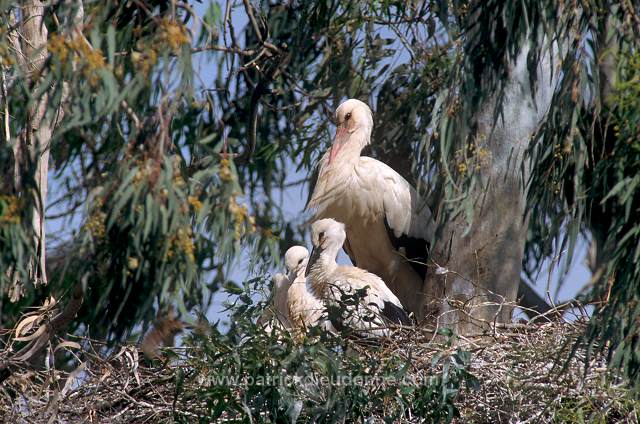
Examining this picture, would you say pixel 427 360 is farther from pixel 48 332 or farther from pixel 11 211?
pixel 11 211

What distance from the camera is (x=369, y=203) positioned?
19.7 feet

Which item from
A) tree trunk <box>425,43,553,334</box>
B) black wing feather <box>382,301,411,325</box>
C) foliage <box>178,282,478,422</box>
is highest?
tree trunk <box>425,43,553,334</box>

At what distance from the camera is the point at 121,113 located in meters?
3.45

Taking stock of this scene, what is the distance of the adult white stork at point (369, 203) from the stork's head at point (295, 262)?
26.5 inches

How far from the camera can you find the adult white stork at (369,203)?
5.98m

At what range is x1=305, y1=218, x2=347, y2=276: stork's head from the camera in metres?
5.38

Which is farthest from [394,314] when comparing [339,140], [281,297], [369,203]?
[339,140]

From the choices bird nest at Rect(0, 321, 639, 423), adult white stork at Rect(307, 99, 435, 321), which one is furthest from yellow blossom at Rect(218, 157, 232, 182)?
adult white stork at Rect(307, 99, 435, 321)

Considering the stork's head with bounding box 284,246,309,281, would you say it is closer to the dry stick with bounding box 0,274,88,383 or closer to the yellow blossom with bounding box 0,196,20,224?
the dry stick with bounding box 0,274,88,383

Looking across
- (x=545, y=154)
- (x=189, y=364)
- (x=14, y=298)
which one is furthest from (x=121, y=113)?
(x=14, y=298)

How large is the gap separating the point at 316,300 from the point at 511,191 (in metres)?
1.07

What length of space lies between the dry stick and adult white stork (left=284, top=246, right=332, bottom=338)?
1.09 metres

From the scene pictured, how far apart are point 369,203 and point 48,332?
252 cm

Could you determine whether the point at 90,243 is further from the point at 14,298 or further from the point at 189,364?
the point at 14,298
